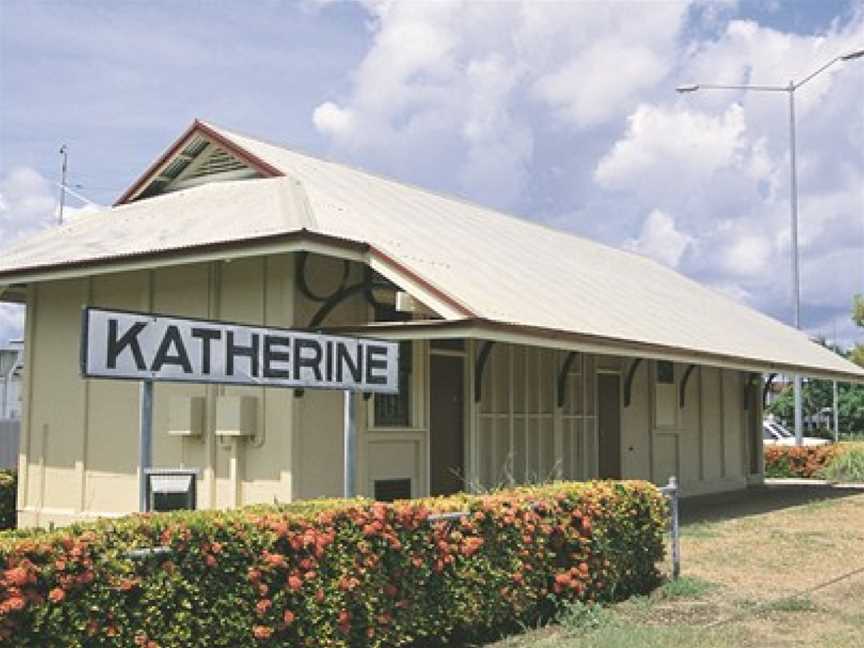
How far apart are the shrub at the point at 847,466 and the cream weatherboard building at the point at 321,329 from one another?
9353 mm

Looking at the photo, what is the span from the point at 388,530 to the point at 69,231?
32.7ft

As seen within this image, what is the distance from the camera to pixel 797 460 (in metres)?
28.2

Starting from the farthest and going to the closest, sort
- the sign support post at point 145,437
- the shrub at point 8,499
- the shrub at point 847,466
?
the shrub at point 847,466 < the shrub at point 8,499 < the sign support post at point 145,437

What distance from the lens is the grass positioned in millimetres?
8258

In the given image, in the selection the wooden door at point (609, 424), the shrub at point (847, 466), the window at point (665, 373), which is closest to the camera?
the wooden door at point (609, 424)

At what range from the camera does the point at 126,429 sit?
13.4 metres

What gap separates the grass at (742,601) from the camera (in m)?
8.26

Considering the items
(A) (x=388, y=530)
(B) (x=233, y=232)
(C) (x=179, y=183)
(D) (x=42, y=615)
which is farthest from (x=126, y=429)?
(D) (x=42, y=615)

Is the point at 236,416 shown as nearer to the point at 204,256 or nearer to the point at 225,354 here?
the point at 204,256

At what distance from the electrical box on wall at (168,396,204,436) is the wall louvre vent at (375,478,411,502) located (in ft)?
7.20

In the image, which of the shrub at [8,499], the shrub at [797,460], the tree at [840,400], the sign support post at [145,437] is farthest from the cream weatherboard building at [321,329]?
the tree at [840,400]

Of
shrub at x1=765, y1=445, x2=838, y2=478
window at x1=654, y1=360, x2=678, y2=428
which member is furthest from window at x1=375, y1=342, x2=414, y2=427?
shrub at x1=765, y1=445, x2=838, y2=478

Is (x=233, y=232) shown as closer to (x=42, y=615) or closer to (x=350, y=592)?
(x=350, y=592)

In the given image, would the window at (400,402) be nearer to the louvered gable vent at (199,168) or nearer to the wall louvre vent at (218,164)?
the louvered gable vent at (199,168)
